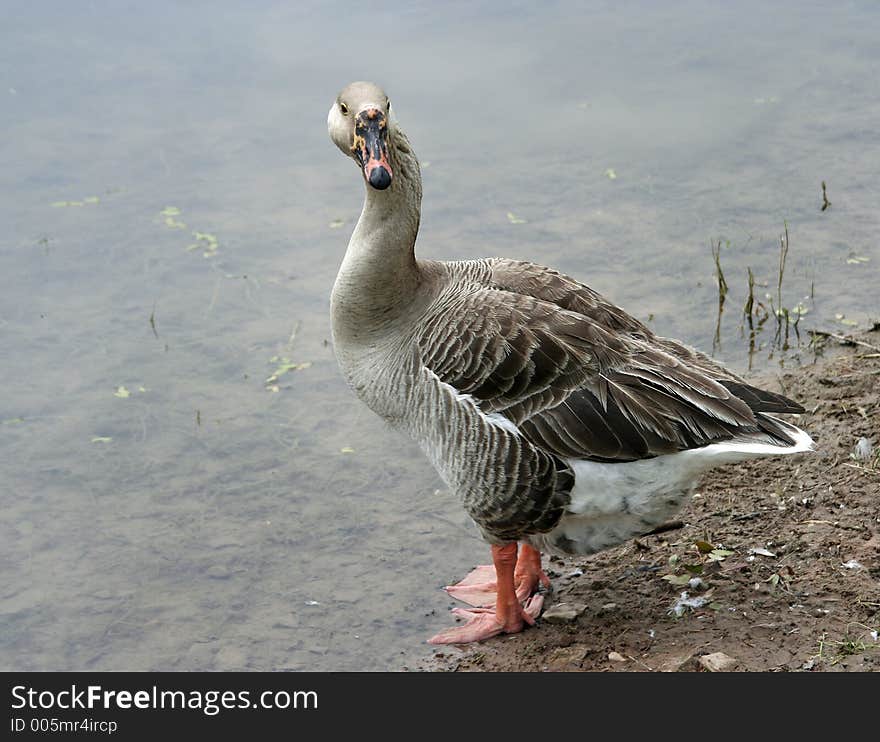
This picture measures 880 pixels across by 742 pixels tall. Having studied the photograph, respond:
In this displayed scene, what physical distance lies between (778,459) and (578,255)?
3.42m

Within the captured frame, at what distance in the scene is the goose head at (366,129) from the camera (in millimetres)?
5242

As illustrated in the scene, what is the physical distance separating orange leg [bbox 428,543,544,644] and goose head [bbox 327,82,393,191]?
202 cm

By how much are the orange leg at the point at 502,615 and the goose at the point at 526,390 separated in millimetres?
16

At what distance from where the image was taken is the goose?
523cm

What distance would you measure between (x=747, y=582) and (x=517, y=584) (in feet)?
4.31

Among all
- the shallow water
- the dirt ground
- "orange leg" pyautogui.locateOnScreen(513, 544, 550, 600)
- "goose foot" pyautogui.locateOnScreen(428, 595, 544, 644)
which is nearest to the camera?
the dirt ground

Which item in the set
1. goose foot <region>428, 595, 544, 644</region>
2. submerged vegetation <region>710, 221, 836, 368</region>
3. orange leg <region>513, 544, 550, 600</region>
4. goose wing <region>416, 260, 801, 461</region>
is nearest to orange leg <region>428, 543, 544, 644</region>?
goose foot <region>428, 595, 544, 644</region>

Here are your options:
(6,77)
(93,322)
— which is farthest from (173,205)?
(6,77)

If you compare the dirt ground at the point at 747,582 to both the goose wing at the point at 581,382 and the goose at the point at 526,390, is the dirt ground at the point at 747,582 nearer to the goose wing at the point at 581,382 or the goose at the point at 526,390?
the goose at the point at 526,390

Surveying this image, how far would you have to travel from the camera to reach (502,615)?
5.88 m

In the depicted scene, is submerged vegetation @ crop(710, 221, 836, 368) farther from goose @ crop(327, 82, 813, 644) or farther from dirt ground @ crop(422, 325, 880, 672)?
goose @ crop(327, 82, 813, 644)

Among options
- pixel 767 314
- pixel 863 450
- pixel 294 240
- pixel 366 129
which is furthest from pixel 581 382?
pixel 294 240

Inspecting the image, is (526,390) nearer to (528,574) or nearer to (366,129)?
(528,574)

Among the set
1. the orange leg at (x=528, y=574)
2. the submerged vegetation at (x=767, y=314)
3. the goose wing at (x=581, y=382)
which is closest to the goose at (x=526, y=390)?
the goose wing at (x=581, y=382)
